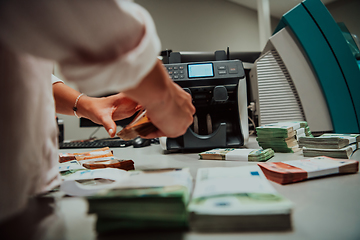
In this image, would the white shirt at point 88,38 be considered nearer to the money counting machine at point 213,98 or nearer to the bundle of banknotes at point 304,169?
the bundle of banknotes at point 304,169

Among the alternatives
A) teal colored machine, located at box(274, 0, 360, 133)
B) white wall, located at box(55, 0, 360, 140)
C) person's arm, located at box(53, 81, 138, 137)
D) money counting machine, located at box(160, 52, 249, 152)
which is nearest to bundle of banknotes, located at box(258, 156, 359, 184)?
money counting machine, located at box(160, 52, 249, 152)

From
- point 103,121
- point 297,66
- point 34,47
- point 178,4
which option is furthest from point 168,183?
point 178,4

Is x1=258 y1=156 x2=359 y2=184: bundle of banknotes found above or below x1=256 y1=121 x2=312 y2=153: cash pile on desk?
below

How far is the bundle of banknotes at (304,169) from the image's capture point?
17.6 inches

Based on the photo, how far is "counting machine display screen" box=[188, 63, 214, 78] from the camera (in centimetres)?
90

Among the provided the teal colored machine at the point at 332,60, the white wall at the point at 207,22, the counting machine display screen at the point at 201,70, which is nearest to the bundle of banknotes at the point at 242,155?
Result: the counting machine display screen at the point at 201,70

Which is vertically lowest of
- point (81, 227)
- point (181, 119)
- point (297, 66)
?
point (81, 227)

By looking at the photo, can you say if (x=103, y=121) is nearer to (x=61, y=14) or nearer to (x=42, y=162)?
(x=42, y=162)

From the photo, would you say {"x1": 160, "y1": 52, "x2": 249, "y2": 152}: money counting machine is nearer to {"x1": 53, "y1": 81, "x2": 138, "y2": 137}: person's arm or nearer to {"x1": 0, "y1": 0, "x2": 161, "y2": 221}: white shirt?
{"x1": 53, "y1": 81, "x2": 138, "y2": 137}: person's arm

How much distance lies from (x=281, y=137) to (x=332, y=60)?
1.85ft

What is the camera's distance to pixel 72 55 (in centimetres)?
28

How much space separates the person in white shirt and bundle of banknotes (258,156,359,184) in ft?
0.92

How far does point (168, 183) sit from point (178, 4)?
3.45 metres

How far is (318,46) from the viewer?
3.48ft
